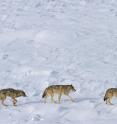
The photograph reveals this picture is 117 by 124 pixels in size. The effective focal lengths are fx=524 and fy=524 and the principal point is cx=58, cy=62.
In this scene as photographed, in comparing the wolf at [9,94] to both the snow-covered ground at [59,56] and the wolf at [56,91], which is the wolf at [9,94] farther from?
the wolf at [56,91]

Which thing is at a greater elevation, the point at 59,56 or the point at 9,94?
the point at 9,94

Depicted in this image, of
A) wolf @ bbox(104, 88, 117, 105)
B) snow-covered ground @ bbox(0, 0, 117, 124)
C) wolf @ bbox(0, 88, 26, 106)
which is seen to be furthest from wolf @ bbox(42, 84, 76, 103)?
wolf @ bbox(104, 88, 117, 105)

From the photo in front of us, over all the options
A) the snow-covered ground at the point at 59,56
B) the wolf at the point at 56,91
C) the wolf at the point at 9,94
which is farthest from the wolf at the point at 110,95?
the wolf at the point at 9,94

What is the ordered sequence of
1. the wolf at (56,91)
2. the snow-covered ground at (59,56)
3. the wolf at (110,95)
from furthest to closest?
1. the wolf at (56,91)
2. the wolf at (110,95)
3. the snow-covered ground at (59,56)

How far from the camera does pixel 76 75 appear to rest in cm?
2102

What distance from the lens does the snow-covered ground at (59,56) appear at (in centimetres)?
1583

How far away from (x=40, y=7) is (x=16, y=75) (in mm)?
10720

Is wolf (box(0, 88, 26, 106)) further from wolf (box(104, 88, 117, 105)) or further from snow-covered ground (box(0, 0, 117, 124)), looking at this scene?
wolf (box(104, 88, 117, 105))

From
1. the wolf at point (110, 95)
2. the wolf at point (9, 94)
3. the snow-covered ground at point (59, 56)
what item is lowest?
the snow-covered ground at point (59, 56)

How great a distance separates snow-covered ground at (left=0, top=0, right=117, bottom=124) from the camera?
1583 centimetres

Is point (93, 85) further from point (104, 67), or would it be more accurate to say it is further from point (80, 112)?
point (80, 112)

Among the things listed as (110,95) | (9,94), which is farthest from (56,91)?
(110,95)

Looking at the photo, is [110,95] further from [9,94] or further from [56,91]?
[9,94]

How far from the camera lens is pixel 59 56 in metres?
23.7
